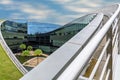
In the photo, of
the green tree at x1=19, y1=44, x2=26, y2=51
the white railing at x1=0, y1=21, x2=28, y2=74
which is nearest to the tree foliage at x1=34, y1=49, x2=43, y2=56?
the green tree at x1=19, y1=44, x2=26, y2=51

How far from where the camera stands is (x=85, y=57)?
1.75 ft

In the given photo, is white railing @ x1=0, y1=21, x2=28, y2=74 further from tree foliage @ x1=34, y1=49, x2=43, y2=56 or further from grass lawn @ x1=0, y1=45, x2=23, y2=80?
tree foliage @ x1=34, y1=49, x2=43, y2=56

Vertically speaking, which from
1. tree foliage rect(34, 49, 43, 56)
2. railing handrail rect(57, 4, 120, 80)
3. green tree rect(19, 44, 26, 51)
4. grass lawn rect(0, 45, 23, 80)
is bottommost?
grass lawn rect(0, 45, 23, 80)

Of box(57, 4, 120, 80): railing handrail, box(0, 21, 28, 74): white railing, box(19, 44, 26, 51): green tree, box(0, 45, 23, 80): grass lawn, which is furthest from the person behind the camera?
box(19, 44, 26, 51): green tree

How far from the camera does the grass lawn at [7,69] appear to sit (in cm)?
1738

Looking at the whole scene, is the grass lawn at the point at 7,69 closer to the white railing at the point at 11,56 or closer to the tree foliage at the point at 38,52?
the white railing at the point at 11,56

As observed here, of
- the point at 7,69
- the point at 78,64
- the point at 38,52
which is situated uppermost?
the point at 78,64

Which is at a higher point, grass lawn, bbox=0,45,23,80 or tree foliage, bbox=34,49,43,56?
tree foliage, bbox=34,49,43,56

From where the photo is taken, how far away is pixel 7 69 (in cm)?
1836

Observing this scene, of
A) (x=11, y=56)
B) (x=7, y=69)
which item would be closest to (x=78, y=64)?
(x=7, y=69)

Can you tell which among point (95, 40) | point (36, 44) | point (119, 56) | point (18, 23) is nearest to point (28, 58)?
point (36, 44)

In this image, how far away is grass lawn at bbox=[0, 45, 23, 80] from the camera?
17383 millimetres

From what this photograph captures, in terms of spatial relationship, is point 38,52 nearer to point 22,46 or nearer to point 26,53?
point 26,53

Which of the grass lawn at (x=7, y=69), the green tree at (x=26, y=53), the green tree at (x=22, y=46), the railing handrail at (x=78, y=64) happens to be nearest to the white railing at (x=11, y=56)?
the grass lawn at (x=7, y=69)
